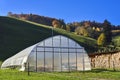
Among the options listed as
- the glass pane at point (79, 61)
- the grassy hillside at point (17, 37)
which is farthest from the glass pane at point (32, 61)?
the grassy hillside at point (17, 37)

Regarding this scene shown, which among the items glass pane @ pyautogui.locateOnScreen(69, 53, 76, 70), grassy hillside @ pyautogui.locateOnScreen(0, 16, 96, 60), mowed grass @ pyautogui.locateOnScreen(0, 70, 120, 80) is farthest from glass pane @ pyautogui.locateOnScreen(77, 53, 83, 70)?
grassy hillside @ pyautogui.locateOnScreen(0, 16, 96, 60)

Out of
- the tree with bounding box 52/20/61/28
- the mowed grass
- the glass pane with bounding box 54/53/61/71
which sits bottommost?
the mowed grass

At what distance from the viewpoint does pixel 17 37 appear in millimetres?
103875

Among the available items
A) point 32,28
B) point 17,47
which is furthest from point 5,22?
point 17,47

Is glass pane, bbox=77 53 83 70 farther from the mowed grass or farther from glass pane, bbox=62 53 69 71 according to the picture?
the mowed grass

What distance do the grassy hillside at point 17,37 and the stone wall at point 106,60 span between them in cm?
2777

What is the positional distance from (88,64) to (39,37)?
67084 millimetres

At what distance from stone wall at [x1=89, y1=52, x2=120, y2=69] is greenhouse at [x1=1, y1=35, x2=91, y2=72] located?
7039mm

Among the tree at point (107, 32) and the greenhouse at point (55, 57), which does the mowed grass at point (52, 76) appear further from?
the tree at point (107, 32)

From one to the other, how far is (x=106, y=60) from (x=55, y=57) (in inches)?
543

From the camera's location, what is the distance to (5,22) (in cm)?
11831

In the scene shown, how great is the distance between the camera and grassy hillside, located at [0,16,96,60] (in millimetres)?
90287

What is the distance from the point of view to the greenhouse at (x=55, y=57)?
42.9 m

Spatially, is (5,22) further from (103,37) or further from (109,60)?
(109,60)
